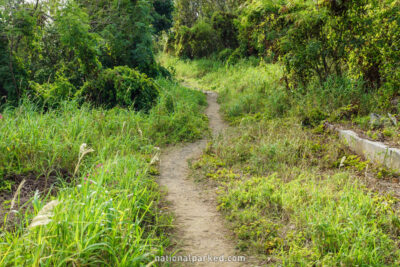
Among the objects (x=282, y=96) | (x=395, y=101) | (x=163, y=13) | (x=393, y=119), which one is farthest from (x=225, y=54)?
(x=393, y=119)

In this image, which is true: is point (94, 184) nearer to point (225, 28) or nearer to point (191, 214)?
point (191, 214)

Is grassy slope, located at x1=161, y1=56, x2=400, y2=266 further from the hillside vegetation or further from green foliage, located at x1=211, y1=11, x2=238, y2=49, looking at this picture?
green foliage, located at x1=211, y1=11, x2=238, y2=49

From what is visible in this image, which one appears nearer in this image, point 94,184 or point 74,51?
point 94,184

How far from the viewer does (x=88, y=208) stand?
2.82m

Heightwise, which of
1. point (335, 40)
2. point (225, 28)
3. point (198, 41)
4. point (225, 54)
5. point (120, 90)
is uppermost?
point (225, 28)

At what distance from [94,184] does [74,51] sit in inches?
238

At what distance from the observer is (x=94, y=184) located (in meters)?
3.63

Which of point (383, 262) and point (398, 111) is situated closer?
point (383, 262)

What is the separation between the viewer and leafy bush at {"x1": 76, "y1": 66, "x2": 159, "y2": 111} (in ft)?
27.7

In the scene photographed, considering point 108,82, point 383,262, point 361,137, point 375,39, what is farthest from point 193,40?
point 383,262

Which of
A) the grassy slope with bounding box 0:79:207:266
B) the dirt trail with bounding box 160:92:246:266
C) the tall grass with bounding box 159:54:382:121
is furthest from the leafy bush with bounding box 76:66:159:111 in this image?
the dirt trail with bounding box 160:92:246:266

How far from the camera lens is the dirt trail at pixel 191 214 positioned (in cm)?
341

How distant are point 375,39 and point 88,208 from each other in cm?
718

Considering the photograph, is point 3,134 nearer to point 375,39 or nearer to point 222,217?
point 222,217
